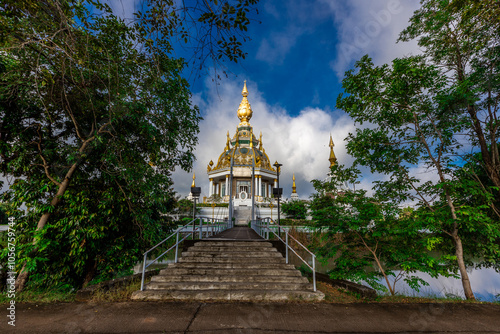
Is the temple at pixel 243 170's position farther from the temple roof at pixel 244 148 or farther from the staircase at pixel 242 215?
the staircase at pixel 242 215

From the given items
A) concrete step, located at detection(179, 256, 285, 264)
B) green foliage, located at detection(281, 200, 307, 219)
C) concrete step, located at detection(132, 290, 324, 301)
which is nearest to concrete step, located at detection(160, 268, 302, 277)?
concrete step, located at detection(179, 256, 285, 264)

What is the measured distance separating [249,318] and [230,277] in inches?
77.2

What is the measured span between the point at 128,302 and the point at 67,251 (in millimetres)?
3402

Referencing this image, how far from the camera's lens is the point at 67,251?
6629 mm

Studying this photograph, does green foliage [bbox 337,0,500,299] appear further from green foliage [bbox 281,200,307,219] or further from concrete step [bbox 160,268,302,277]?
green foliage [bbox 281,200,307,219]

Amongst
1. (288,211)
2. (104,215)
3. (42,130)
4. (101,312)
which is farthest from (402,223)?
(288,211)

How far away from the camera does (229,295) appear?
4.88 meters

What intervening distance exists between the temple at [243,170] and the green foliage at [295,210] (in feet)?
24.9

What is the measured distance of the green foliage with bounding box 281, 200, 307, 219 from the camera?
29.0m

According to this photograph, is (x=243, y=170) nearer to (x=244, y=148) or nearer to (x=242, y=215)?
(x=244, y=148)

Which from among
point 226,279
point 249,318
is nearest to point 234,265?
point 226,279

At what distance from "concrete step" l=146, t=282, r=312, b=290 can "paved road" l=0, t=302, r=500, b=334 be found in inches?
28.1

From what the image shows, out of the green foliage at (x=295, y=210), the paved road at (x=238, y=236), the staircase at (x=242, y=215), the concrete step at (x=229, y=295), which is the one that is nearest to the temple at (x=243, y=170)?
the staircase at (x=242, y=215)

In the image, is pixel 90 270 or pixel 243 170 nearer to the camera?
pixel 90 270
